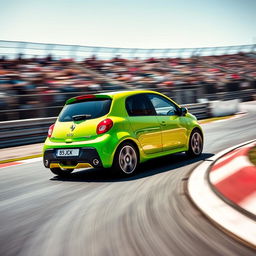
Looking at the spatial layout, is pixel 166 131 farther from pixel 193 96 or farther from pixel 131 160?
pixel 193 96

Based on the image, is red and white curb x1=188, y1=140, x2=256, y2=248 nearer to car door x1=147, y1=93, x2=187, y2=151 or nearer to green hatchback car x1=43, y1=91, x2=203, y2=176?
green hatchback car x1=43, y1=91, x2=203, y2=176

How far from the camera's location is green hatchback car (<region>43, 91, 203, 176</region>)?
634 cm

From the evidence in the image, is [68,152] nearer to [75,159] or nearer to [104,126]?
[75,159]

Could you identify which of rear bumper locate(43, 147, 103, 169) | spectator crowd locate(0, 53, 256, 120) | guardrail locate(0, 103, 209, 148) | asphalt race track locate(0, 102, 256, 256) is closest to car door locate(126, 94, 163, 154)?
asphalt race track locate(0, 102, 256, 256)

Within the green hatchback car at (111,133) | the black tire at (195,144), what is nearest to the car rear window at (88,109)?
the green hatchback car at (111,133)

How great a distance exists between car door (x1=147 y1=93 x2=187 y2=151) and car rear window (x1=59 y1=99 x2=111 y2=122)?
1150 mm

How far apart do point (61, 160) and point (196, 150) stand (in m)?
3.03

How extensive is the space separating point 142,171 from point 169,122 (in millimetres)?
1207

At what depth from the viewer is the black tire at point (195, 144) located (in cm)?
814

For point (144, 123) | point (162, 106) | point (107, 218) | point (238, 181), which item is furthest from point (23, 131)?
point (238, 181)

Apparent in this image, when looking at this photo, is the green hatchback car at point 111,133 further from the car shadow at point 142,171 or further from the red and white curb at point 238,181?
the red and white curb at point 238,181

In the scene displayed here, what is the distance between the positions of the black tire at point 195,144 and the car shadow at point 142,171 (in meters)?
0.13

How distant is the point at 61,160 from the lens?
6.65 metres

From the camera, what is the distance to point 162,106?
7703 millimetres
